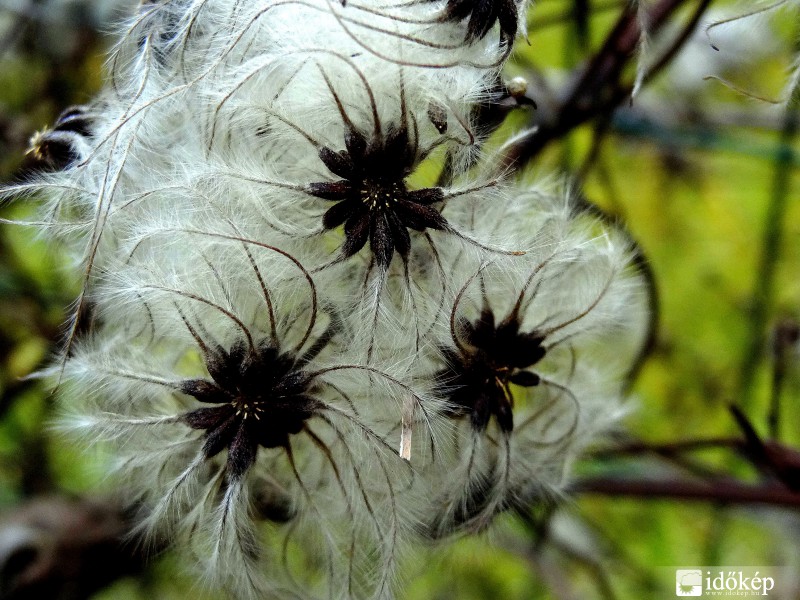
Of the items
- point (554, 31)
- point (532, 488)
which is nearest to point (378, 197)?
point (532, 488)

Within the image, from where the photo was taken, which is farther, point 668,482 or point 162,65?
point 668,482

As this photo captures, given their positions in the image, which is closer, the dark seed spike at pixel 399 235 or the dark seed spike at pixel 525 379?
the dark seed spike at pixel 399 235

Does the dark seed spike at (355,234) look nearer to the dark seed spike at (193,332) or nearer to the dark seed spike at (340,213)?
the dark seed spike at (340,213)

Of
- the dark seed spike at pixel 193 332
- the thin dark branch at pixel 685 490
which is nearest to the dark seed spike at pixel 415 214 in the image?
the dark seed spike at pixel 193 332

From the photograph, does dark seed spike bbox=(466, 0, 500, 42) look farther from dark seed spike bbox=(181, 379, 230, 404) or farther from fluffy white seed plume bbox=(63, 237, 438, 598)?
dark seed spike bbox=(181, 379, 230, 404)

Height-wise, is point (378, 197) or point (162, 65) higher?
point (162, 65)

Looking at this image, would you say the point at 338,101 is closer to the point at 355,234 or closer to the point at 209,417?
the point at 355,234

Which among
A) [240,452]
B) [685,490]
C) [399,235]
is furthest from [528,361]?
[685,490]

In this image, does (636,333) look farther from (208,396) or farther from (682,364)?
(208,396)
